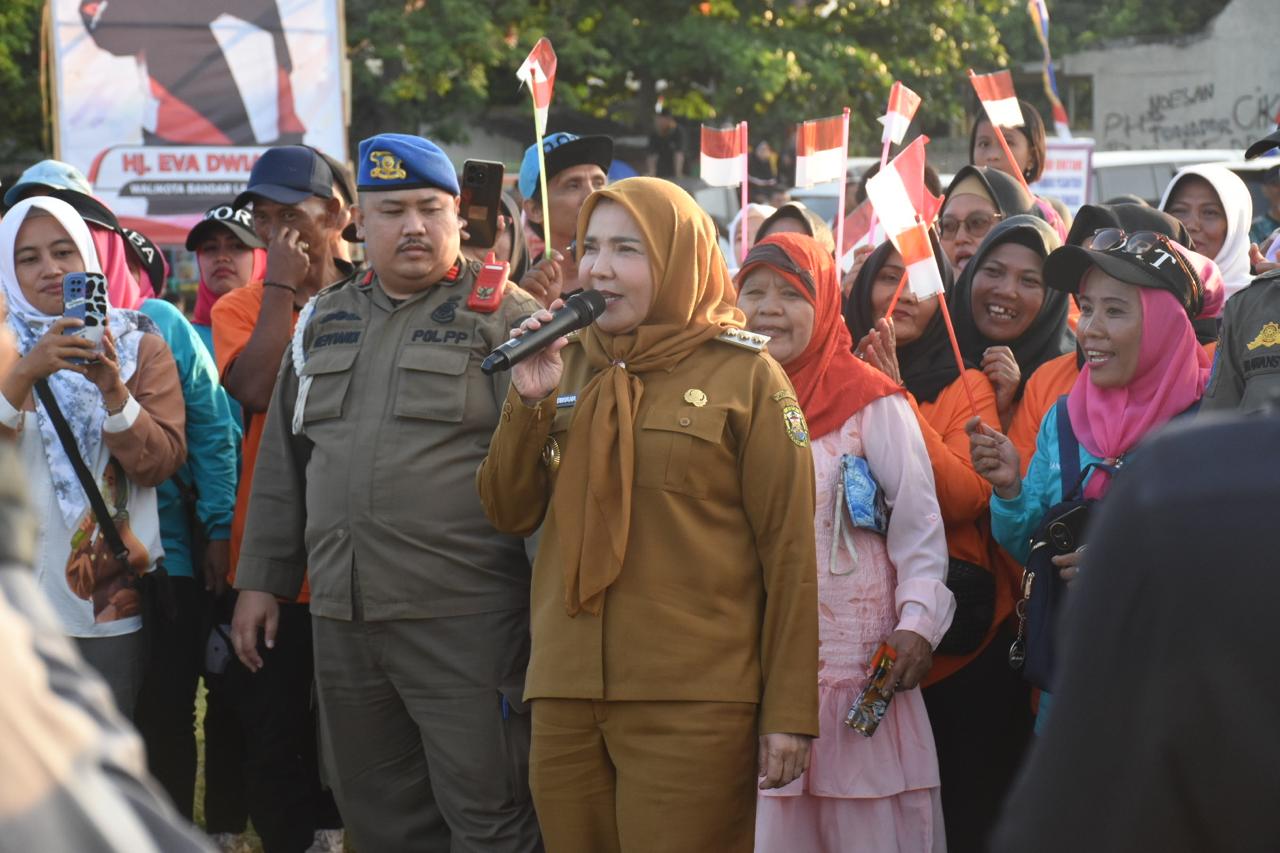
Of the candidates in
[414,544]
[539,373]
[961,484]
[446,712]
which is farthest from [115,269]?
[961,484]

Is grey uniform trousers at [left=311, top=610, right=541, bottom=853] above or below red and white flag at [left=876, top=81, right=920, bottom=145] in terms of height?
below

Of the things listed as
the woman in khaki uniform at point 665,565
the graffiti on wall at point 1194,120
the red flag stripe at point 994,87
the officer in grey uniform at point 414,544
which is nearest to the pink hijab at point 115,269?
the officer in grey uniform at point 414,544

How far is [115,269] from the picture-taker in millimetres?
4895

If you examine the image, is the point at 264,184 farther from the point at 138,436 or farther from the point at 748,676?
the point at 748,676

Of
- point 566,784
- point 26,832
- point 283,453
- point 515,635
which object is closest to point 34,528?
point 26,832

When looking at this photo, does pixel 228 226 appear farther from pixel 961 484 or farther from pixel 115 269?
pixel 961 484

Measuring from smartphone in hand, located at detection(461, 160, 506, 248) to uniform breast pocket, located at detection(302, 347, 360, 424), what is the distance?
71 centimetres

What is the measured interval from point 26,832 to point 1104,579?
84cm

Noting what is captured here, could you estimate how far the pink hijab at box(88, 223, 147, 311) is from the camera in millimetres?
4863

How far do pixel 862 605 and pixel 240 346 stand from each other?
2204 mm

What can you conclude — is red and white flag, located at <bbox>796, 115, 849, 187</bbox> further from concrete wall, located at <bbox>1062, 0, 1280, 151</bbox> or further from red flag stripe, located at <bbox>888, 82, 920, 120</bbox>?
concrete wall, located at <bbox>1062, 0, 1280, 151</bbox>

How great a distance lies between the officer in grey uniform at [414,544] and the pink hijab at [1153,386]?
1.53 meters

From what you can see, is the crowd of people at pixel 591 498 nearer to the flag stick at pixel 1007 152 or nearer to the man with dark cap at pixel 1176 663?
the flag stick at pixel 1007 152

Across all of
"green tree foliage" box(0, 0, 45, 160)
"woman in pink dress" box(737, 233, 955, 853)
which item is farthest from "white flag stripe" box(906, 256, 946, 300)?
"green tree foliage" box(0, 0, 45, 160)
